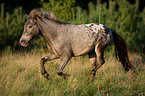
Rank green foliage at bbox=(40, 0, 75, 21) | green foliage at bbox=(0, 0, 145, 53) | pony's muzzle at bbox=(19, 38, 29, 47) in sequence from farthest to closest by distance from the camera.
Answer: green foliage at bbox=(40, 0, 75, 21)
green foliage at bbox=(0, 0, 145, 53)
pony's muzzle at bbox=(19, 38, 29, 47)

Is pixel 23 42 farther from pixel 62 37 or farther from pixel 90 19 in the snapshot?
pixel 90 19

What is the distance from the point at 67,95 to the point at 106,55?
12.9 feet

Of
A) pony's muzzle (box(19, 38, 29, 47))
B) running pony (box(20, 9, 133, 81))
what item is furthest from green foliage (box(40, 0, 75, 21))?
pony's muzzle (box(19, 38, 29, 47))

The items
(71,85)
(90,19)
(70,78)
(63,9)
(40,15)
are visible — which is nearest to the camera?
(71,85)

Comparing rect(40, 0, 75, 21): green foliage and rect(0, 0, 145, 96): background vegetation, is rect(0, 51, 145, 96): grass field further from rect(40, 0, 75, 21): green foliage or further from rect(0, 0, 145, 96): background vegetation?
rect(40, 0, 75, 21): green foliage

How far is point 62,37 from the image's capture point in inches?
176

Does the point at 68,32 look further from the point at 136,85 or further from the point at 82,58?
the point at 82,58

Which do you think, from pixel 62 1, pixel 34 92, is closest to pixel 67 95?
pixel 34 92

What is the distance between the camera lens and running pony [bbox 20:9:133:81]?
14.4ft

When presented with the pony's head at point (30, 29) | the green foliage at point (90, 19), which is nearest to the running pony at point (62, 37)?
the pony's head at point (30, 29)

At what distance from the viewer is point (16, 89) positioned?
3773mm

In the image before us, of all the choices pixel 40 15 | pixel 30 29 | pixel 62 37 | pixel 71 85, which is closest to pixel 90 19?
pixel 62 37

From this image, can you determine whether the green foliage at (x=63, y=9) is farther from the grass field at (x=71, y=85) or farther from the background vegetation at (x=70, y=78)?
the grass field at (x=71, y=85)

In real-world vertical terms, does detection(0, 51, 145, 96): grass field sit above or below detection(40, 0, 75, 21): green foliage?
below
